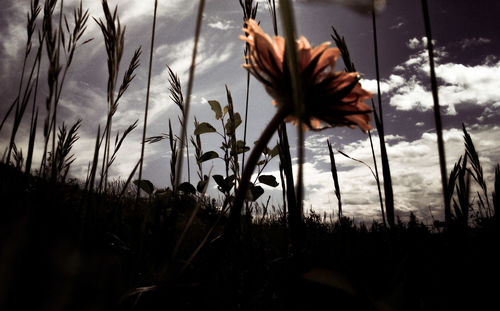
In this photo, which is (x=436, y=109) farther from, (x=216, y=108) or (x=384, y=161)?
(x=216, y=108)

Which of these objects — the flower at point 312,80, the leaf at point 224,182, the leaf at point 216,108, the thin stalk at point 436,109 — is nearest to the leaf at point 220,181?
the leaf at point 224,182

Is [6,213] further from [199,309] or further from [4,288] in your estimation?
[199,309]

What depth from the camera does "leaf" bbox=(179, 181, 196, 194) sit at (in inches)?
84.3

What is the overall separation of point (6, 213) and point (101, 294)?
0.22 metres

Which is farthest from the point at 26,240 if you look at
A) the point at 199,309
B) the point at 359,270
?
the point at 359,270

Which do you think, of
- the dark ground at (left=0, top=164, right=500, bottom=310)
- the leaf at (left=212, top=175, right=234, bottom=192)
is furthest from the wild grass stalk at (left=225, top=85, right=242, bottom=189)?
the dark ground at (left=0, top=164, right=500, bottom=310)

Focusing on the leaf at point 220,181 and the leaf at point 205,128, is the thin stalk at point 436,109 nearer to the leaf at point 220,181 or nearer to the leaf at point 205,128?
the leaf at point 220,181

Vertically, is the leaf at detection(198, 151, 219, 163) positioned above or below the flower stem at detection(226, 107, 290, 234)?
above

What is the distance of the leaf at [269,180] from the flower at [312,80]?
1.13 meters

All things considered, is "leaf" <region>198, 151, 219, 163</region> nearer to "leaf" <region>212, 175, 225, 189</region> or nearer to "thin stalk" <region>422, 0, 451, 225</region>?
"leaf" <region>212, 175, 225, 189</region>

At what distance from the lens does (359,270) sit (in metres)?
1.02

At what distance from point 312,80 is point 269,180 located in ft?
4.10

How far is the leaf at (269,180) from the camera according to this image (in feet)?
6.83

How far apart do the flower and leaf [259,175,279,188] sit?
113 cm
